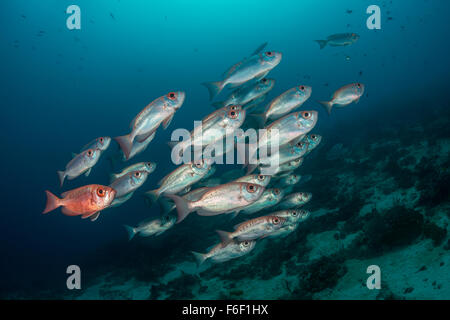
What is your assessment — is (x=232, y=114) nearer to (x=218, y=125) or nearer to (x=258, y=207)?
(x=218, y=125)

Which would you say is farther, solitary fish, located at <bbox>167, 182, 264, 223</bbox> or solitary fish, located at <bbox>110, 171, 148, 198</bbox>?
solitary fish, located at <bbox>110, 171, 148, 198</bbox>

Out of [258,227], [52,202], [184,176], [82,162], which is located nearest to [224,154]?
[184,176]

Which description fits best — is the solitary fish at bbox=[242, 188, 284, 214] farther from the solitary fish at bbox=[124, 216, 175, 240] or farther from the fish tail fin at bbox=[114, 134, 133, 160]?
the fish tail fin at bbox=[114, 134, 133, 160]

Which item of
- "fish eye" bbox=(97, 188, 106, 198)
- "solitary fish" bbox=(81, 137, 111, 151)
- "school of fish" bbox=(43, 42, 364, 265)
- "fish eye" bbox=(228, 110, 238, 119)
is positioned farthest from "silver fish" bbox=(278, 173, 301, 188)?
"fish eye" bbox=(97, 188, 106, 198)

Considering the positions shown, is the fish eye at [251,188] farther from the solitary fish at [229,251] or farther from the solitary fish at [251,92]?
the solitary fish at [251,92]

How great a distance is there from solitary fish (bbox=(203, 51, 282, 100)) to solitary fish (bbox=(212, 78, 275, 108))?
1.21 feet

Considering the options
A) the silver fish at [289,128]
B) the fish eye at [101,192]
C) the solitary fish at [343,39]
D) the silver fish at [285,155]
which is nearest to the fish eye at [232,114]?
the silver fish at [289,128]

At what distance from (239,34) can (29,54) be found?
101 metres

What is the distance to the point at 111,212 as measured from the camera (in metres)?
37.3

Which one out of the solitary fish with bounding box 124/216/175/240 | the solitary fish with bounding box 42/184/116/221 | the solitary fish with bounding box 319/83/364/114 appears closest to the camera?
the solitary fish with bounding box 42/184/116/221

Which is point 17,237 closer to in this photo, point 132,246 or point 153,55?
point 132,246

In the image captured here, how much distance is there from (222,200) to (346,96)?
13.7 feet

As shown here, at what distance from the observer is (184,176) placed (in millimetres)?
4734

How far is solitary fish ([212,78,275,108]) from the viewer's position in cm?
568
